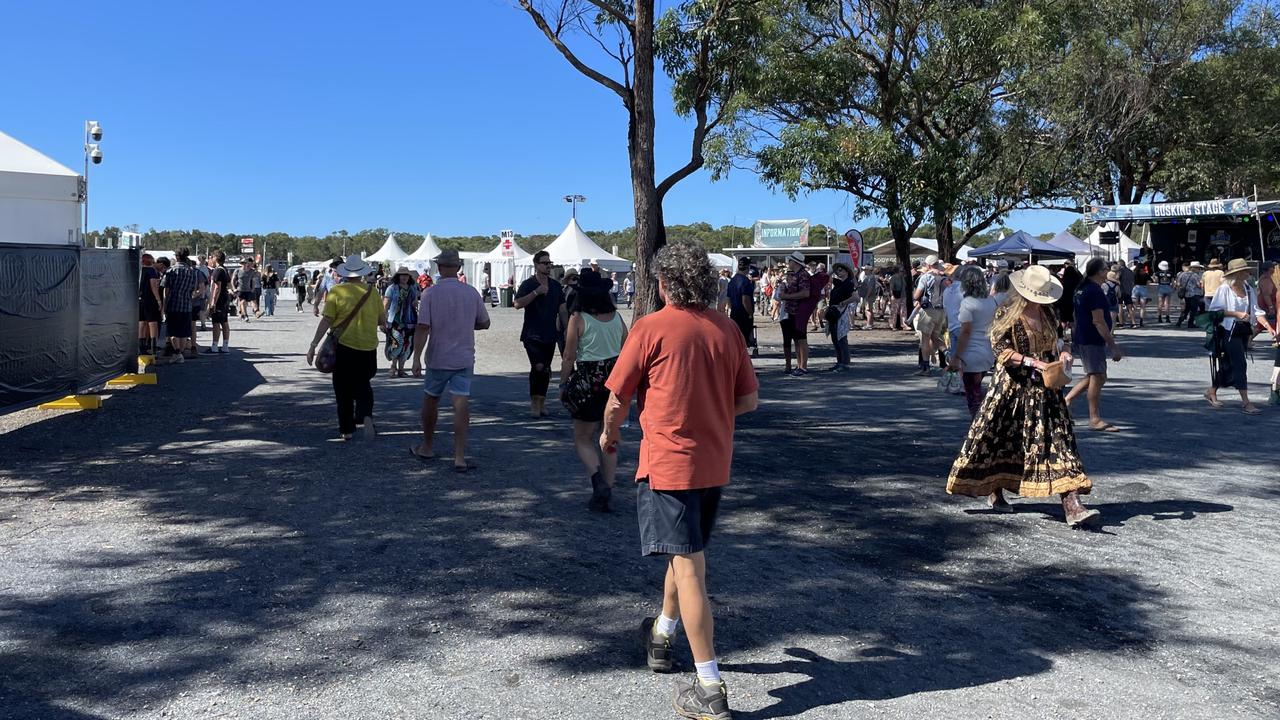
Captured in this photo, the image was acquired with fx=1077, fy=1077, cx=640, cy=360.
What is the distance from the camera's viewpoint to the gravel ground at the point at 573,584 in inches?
156

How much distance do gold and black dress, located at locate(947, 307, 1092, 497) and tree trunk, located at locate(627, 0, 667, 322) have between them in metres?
6.84

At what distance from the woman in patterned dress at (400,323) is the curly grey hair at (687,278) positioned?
11.1 metres

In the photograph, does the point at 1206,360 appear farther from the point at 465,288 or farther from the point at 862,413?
the point at 465,288

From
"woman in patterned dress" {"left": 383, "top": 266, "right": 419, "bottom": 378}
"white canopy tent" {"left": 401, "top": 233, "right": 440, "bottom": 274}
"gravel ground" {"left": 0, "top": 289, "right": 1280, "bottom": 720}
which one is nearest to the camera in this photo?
"gravel ground" {"left": 0, "top": 289, "right": 1280, "bottom": 720}

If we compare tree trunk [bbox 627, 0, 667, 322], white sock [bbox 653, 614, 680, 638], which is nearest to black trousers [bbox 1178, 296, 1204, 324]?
tree trunk [bbox 627, 0, 667, 322]

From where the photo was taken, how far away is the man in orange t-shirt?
12.4 ft

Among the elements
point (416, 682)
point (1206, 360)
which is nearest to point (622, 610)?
point (416, 682)

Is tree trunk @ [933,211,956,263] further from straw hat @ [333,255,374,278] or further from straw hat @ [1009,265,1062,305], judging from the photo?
straw hat @ [1009,265,1062,305]

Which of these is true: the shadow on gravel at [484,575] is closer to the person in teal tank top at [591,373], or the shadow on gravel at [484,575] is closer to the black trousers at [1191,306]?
the person in teal tank top at [591,373]

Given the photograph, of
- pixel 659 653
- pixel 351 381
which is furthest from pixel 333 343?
pixel 659 653

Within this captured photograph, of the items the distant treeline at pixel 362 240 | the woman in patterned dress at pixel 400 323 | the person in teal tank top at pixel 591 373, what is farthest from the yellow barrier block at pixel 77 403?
the distant treeline at pixel 362 240

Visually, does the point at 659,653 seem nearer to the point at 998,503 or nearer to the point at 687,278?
the point at 687,278

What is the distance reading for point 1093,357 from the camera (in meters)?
9.65

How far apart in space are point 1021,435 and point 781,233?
4472 cm
